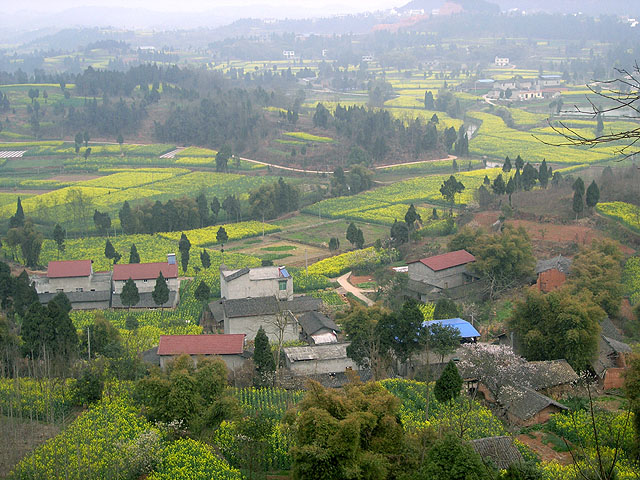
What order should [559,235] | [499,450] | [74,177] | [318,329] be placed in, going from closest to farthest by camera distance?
1. [499,450]
2. [318,329]
3. [559,235]
4. [74,177]

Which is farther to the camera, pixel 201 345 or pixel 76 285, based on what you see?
pixel 76 285

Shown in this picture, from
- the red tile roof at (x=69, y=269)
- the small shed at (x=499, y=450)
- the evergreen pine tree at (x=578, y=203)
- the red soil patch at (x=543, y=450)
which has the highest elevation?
the evergreen pine tree at (x=578, y=203)

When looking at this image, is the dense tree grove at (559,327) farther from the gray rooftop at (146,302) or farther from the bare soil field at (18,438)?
the gray rooftop at (146,302)

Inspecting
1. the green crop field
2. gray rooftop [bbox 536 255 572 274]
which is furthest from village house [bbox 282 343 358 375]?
the green crop field

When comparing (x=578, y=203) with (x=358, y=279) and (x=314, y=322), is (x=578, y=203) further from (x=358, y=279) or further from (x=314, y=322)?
(x=314, y=322)

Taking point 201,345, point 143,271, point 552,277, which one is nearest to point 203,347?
point 201,345

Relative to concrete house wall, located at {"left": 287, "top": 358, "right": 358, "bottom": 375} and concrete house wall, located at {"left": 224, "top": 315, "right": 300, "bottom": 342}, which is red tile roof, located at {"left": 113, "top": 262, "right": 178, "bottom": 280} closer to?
concrete house wall, located at {"left": 224, "top": 315, "right": 300, "bottom": 342}

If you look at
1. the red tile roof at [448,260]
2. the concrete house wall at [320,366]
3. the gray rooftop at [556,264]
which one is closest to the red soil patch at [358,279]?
the red tile roof at [448,260]
